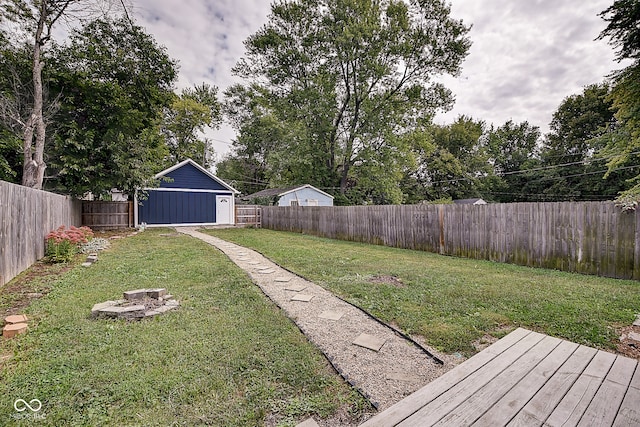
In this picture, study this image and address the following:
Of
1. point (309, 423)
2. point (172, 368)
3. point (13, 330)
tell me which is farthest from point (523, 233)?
point (13, 330)

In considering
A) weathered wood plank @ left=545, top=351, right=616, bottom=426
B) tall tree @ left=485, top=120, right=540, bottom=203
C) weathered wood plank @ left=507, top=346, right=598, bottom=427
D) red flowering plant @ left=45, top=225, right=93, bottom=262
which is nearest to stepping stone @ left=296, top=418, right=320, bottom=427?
weathered wood plank @ left=507, top=346, right=598, bottom=427

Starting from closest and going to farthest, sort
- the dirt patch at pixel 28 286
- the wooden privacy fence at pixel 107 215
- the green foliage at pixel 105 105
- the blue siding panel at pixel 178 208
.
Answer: the dirt patch at pixel 28 286 → the green foliage at pixel 105 105 → the wooden privacy fence at pixel 107 215 → the blue siding panel at pixel 178 208

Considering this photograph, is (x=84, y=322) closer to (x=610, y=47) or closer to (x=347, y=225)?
(x=610, y=47)

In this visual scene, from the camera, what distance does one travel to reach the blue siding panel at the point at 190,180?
15680 mm

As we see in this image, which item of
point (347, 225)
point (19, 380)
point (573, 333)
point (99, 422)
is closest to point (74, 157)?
point (347, 225)

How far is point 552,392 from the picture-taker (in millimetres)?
1565

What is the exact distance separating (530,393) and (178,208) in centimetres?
1695

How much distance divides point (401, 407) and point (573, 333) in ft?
7.47

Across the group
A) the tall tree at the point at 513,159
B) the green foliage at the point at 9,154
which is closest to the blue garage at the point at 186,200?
the green foliage at the point at 9,154

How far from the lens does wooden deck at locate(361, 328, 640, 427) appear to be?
4.47 feet

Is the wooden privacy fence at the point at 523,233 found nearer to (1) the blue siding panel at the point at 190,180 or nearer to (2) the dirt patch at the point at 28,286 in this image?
(2) the dirt patch at the point at 28,286

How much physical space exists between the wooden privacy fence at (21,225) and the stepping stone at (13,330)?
197 cm

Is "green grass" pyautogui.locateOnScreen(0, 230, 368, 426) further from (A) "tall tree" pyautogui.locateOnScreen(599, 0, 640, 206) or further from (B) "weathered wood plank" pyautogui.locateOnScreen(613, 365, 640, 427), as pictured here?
(A) "tall tree" pyautogui.locateOnScreen(599, 0, 640, 206)

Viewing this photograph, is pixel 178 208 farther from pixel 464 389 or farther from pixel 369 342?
pixel 464 389
